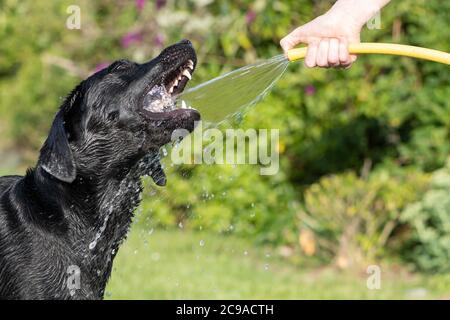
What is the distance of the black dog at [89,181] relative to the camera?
4145mm

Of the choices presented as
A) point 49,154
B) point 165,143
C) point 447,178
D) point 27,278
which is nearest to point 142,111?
point 165,143

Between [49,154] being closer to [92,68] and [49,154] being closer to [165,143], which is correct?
[165,143]

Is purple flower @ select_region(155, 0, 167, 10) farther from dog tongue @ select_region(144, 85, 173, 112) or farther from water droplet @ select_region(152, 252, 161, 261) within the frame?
dog tongue @ select_region(144, 85, 173, 112)

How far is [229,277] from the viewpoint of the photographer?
7.82m

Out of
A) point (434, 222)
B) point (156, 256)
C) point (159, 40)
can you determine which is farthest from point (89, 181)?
point (159, 40)

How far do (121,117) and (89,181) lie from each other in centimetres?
36

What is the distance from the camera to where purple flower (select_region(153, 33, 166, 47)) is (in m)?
9.73

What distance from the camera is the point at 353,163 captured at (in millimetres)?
9078

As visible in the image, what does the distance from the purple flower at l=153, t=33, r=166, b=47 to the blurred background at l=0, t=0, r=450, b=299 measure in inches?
0.4

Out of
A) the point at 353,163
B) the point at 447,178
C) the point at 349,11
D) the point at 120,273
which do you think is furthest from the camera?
the point at 353,163

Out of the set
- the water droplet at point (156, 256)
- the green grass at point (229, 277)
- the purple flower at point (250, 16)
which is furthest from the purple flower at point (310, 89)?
the water droplet at point (156, 256)

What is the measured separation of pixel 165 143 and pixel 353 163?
16.0ft

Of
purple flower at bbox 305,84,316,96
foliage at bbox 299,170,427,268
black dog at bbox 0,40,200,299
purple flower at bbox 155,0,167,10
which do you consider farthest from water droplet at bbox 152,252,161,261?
black dog at bbox 0,40,200,299

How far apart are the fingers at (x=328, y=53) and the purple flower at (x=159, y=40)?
583cm
